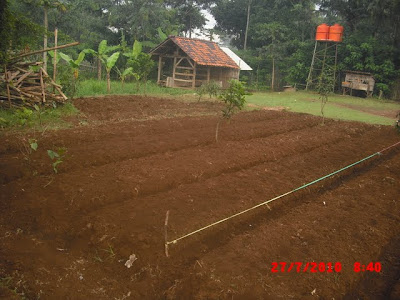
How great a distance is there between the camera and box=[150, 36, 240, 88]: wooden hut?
22422mm

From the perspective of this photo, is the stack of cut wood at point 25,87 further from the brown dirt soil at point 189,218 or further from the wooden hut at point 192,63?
the wooden hut at point 192,63

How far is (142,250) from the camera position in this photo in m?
4.02

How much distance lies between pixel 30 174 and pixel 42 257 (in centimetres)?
242

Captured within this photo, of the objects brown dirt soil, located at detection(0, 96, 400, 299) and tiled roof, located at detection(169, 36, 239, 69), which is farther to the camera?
tiled roof, located at detection(169, 36, 239, 69)

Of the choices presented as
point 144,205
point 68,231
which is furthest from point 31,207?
point 144,205

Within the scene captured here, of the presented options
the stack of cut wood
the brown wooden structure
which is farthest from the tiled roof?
the stack of cut wood

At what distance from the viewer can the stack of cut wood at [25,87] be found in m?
9.95

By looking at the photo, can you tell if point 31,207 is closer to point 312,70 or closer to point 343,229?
point 343,229

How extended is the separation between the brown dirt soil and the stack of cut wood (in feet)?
8.33

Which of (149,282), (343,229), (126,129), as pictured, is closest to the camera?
(149,282)
